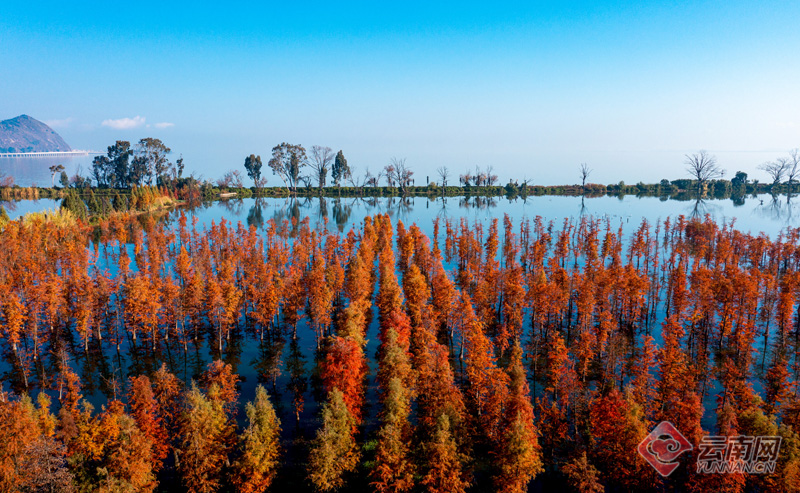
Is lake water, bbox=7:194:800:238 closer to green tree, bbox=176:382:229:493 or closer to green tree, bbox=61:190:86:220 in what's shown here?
green tree, bbox=61:190:86:220

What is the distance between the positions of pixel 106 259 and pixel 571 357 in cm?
8910

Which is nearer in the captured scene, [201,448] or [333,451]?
[333,451]

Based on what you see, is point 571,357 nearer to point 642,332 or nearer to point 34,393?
point 642,332

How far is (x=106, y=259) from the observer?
9150 centimetres

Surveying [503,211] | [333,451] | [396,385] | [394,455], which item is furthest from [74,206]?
[503,211]

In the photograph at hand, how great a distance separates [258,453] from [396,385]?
10377mm

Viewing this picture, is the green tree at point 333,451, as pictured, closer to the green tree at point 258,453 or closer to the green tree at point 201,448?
the green tree at point 258,453

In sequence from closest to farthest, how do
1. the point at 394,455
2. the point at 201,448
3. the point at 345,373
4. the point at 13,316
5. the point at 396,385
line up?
the point at 201,448 → the point at 394,455 → the point at 396,385 → the point at 345,373 → the point at 13,316

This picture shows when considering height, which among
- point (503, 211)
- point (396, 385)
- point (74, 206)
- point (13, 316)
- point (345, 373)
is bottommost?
point (345, 373)

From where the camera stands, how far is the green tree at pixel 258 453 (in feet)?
97.6

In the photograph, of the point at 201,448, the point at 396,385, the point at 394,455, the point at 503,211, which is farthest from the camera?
the point at 503,211

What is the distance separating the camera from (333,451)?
3014cm

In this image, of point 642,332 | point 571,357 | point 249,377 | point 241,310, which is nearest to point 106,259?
point 241,310

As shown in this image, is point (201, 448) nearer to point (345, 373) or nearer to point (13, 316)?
point (345, 373)
